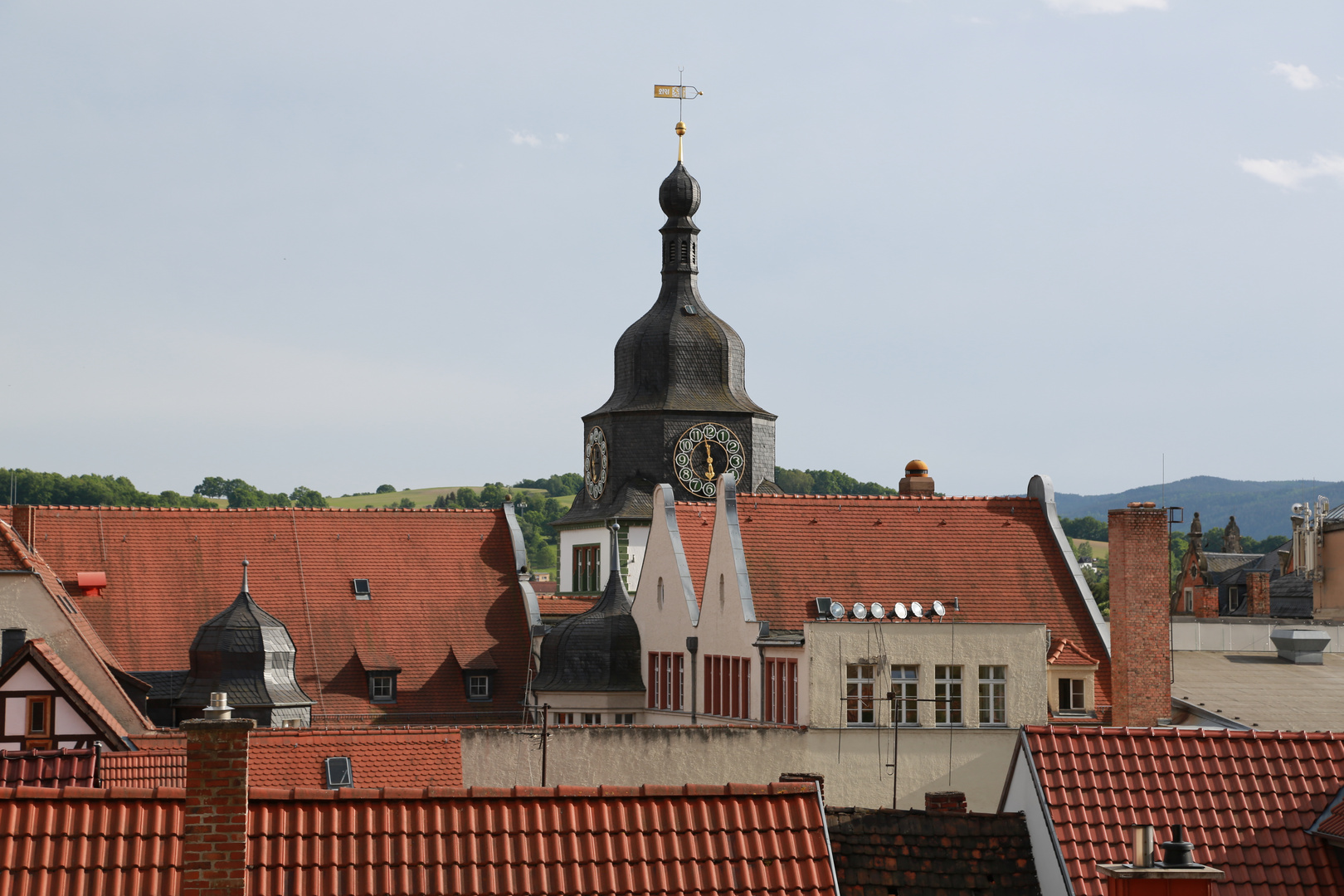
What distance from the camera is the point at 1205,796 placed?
1900cm

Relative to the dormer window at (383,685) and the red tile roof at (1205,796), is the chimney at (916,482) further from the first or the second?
the red tile roof at (1205,796)

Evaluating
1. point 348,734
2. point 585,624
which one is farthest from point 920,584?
point 348,734

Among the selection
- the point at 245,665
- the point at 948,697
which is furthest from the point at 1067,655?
the point at 245,665

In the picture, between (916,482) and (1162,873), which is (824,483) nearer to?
(916,482)

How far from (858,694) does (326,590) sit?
20.6 m

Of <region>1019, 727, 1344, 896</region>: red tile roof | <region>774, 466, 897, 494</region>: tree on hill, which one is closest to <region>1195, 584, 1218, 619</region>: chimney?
<region>774, 466, 897, 494</region>: tree on hill

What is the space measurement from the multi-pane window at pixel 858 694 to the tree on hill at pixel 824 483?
107m

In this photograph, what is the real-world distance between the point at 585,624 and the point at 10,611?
16288 mm

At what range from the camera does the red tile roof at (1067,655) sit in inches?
1746

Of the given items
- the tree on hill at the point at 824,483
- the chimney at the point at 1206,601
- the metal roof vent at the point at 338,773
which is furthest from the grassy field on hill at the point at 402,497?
the metal roof vent at the point at 338,773

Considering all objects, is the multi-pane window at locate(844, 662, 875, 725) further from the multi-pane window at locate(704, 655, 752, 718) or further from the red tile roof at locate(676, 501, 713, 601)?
the red tile roof at locate(676, 501, 713, 601)

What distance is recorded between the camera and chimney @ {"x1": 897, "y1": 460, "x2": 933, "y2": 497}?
55.4 meters

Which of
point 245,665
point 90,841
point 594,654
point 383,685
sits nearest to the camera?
point 90,841

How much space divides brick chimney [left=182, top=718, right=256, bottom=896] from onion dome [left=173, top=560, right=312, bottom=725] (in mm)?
32721
